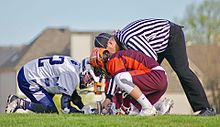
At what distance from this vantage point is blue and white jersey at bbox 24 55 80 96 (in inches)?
410

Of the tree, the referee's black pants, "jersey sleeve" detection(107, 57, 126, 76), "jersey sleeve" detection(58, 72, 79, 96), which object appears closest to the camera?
"jersey sleeve" detection(107, 57, 126, 76)

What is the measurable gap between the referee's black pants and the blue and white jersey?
1471mm

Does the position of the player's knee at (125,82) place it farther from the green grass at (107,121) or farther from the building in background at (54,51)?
the building in background at (54,51)

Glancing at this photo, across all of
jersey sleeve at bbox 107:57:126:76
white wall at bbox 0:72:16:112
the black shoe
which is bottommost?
white wall at bbox 0:72:16:112

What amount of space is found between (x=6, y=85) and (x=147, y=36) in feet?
172

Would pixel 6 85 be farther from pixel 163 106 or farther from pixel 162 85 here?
pixel 162 85

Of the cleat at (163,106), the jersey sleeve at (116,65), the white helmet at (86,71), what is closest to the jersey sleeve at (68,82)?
the white helmet at (86,71)

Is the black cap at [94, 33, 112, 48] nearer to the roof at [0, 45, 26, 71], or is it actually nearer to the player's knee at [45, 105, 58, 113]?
the player's knee at [45, 105, 58, 113]

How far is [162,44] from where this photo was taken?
966cm

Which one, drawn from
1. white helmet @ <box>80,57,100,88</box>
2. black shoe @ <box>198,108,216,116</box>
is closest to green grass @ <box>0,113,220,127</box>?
black shoe @ <box>198,108,216,116</box>

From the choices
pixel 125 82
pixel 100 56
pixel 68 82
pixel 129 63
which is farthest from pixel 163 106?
pixel 68 82

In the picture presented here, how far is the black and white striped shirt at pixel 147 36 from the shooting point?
9461 mm

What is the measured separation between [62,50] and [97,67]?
172 feet

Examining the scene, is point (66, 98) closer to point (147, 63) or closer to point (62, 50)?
point (147, 63)
